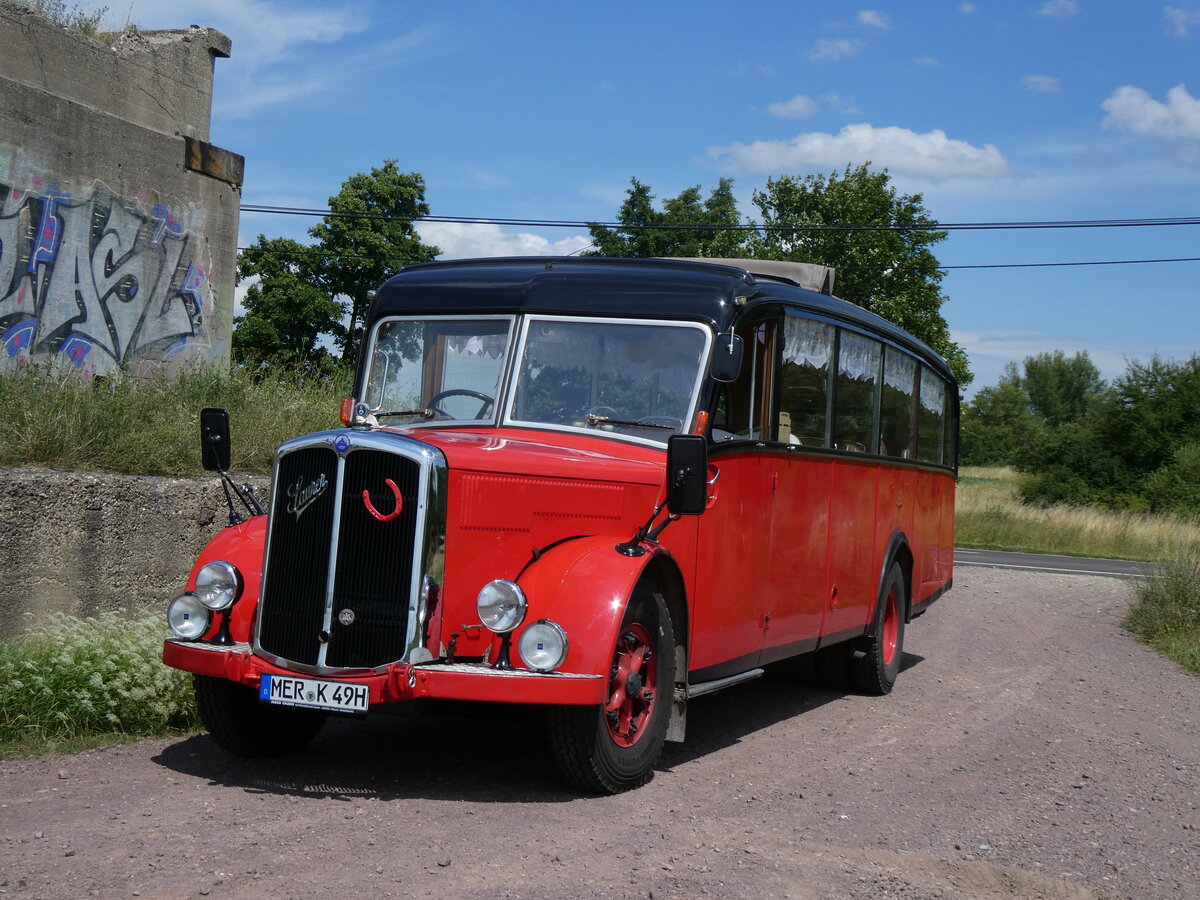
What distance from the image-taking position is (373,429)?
20.5 feet

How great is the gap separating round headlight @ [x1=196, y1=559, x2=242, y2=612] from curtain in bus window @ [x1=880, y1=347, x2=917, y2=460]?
18.4 ft

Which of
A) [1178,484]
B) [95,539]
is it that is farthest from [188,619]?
[1178,484]

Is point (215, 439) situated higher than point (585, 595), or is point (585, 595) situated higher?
point (215, 439)

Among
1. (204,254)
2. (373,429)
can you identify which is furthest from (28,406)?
(204,254)

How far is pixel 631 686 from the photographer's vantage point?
617cm

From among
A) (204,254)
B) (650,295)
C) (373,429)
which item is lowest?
(373,429)

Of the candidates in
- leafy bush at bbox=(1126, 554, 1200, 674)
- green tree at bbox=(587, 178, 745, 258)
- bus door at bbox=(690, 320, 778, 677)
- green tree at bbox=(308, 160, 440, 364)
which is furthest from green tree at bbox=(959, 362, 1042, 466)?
bus door at bbox=(690, 320, 778, 677)

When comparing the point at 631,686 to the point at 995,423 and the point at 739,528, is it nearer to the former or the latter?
the point at 739,528

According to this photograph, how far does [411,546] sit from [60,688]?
8.32 feet

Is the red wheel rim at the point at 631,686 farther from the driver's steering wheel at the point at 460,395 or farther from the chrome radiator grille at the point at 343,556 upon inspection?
the driver's steering wheel at the point at 460,395

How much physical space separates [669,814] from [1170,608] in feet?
32.1

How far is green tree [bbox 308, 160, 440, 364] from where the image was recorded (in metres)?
36.6

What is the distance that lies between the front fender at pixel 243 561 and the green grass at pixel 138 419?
297cm

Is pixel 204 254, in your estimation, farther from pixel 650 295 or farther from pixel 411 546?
pixel 411 546
